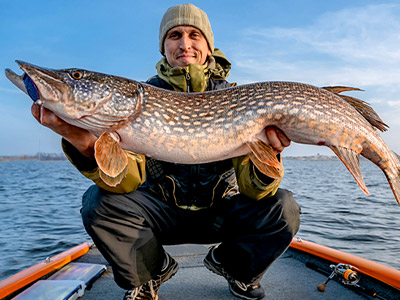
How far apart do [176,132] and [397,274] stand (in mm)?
2022

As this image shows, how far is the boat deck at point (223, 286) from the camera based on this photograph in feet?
8.22

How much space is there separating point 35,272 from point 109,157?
4.97ft

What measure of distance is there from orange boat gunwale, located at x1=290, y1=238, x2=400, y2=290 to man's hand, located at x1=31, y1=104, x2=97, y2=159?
2380 millimetres

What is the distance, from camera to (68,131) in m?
2.06

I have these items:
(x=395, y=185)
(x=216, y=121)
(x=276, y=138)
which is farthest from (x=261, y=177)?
(x=395, y=185)

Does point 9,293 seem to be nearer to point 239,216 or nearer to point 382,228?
point 239,216

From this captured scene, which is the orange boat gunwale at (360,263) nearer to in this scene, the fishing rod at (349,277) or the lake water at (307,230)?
the fishing rod at (349,277)

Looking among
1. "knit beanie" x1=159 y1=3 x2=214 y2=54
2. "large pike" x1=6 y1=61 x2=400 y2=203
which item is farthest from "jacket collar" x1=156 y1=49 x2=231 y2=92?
"large pike" x1=6 y1=61 x2=400 y2=203

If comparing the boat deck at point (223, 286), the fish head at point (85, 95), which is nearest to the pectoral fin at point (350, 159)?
the boat deck at point (223, 286)

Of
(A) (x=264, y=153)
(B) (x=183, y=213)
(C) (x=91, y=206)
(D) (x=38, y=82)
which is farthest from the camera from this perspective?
(B) (x=183, y=213)

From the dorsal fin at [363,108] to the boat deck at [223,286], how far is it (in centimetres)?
136

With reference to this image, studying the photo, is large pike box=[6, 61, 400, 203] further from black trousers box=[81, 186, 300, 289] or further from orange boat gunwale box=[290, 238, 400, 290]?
orange boat gunwale box=[290, 238, 400, 290]

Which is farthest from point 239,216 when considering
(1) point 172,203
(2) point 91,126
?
(2) point 91,126

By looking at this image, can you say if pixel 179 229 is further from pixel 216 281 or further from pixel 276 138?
pixel 276 138
